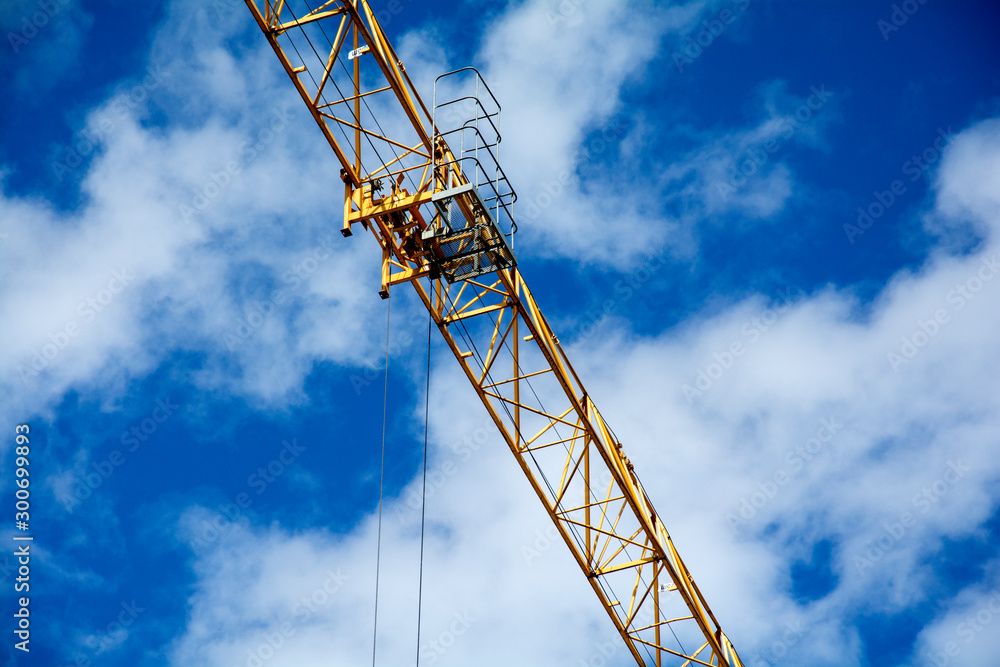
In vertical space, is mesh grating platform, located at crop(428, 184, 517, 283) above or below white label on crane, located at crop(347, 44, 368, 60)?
below

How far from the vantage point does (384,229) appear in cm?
2312

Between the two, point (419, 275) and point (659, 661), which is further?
point (659, 661)

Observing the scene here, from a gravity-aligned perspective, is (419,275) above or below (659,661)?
above

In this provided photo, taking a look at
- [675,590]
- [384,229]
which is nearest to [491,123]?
[384,229]

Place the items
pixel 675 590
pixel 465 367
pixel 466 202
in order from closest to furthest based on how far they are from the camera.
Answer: pixel 466 202, pixel 465 367, pixel 675 590

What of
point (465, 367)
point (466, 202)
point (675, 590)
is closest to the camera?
point (466, 202)

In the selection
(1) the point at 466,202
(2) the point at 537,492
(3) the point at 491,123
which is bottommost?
(2) the point at 537,492

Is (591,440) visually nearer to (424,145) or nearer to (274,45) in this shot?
(424,145)

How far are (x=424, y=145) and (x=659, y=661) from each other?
1294 centimetres

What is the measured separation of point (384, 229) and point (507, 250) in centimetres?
228

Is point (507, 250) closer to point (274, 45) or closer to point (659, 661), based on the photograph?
point (274, 45)

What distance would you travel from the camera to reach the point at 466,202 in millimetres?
22422

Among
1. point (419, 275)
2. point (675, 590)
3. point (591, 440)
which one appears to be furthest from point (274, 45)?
point (675, 590)

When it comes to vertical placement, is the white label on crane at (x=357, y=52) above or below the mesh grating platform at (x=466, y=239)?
above
